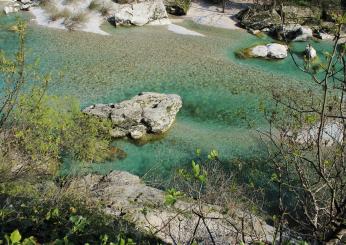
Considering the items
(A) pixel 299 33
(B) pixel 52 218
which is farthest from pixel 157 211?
(A) pixel 299 33

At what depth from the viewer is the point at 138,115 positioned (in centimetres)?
2412

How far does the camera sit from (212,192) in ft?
50.1

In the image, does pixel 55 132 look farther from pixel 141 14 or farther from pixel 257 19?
pixel 257 19

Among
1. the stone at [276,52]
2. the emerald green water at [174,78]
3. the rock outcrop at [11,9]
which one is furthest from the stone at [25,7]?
the stone at [276,52]

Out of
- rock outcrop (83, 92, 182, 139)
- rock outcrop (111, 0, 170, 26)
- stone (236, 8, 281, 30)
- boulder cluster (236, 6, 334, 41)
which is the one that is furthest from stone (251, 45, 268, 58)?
rock outcrop (83, 92, 182, 139)

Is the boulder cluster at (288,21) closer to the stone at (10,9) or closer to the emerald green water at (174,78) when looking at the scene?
the emerald green water at (174,78)

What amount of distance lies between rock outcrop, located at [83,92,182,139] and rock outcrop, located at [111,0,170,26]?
16491 millimetres

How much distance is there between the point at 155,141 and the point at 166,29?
19.3 metres

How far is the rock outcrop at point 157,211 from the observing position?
13.5 metres

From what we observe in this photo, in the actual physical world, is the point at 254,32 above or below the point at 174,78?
below

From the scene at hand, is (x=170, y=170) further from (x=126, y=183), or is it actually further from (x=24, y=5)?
(x=24, y=5)

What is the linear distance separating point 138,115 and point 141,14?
19.5 meters

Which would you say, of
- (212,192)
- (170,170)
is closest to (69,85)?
(170,170)

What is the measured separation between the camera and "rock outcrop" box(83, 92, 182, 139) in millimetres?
23344
